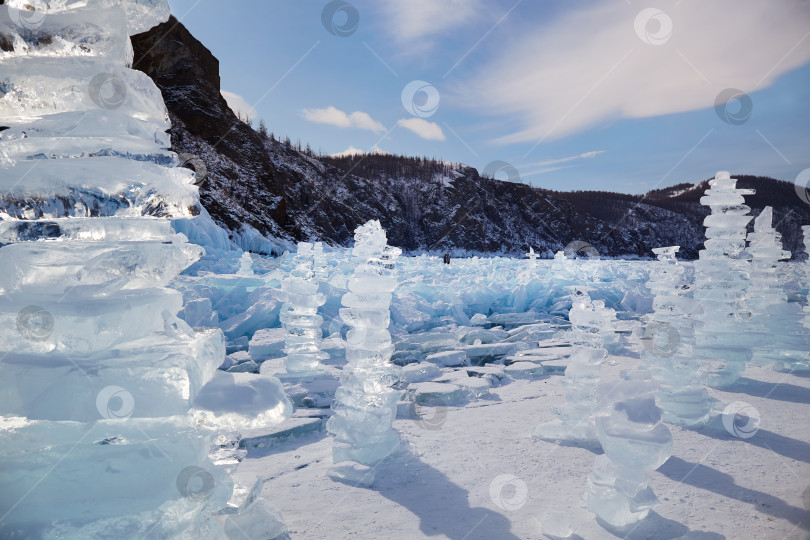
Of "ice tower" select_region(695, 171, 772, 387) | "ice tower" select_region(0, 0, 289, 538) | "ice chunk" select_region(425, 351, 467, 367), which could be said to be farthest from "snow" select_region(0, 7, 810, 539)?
"ice chunk" select_region(425, 351, 467, 367)

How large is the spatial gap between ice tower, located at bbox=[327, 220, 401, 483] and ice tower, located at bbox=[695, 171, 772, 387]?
5.34 meters

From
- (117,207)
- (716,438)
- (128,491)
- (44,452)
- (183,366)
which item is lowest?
(716,438)

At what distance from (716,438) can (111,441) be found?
5.17m

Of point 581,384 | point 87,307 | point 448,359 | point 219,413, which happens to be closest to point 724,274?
point 581,384

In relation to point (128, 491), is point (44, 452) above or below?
above

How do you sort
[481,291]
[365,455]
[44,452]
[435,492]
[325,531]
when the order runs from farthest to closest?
1. [481,291]
2. [365,455]
3. [435,492]
4. [325,531]
5. [44,452]

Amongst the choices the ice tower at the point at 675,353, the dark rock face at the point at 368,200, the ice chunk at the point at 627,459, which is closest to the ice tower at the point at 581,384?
the ice tower at the point at 675,353

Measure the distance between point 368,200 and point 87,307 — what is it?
62.5 metres

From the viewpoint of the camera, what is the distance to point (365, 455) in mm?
3604

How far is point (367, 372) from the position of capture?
3.84 m

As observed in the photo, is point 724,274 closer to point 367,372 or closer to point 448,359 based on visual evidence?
point 448,359

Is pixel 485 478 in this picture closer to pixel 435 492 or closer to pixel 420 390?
pixel 435 492

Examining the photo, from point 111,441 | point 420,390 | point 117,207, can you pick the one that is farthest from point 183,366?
point 420,390

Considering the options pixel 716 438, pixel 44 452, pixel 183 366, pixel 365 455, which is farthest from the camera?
pixel 716 438
